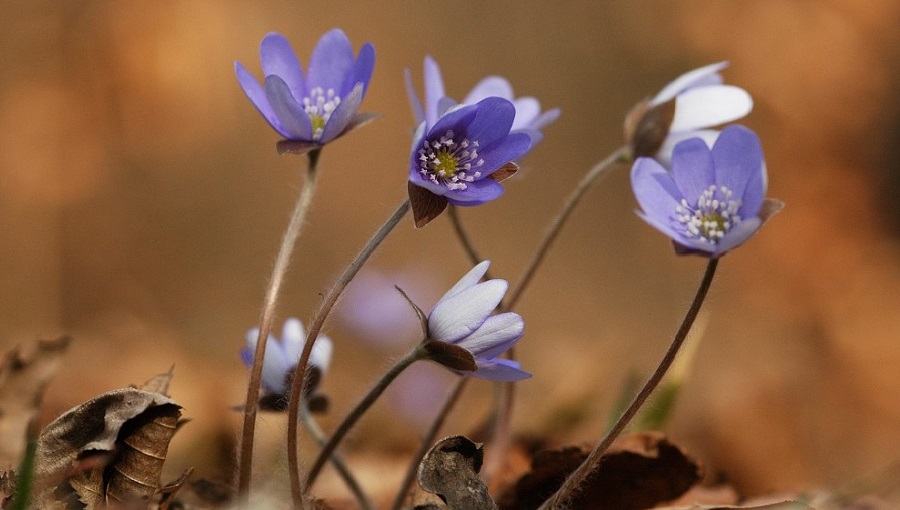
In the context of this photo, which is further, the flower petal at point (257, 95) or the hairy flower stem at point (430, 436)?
the hairy flower stem at point (430, 436)

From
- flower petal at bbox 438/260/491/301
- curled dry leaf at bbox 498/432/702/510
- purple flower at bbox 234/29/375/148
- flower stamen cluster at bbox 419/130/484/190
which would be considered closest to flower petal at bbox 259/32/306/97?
purple flower at bbox 234/29/375/148

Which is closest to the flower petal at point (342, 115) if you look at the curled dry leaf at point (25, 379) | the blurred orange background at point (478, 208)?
the curled dry leaf at point (25, 379)

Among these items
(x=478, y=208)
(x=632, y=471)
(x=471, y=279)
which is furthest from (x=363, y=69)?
(x=478, y=208)

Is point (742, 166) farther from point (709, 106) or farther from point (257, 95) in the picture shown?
point (257, 95)

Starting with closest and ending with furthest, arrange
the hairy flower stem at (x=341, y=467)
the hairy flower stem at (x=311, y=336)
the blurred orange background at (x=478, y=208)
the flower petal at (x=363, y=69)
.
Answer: the hairy flower stem at (x=311, y=336)
the flower petal at (x=363, y=69)
the hairy flower stem at (x=341, y=467)
the blurred orange background at (x=478, y=208)

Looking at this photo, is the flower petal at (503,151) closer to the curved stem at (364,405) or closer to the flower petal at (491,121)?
the flower petal at (491,121)

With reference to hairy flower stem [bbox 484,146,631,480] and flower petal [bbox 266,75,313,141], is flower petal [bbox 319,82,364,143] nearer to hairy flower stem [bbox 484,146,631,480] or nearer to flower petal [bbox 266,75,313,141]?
flower petal [bbox 266,75,313,141]

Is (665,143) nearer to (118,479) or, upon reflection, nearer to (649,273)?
(118,479)
